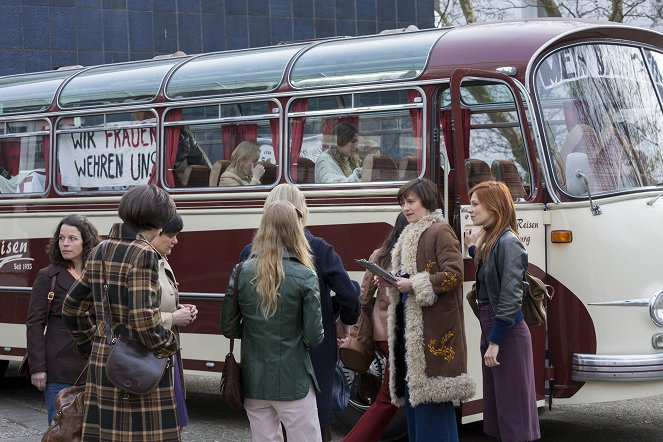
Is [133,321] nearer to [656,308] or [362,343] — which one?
[362,343]

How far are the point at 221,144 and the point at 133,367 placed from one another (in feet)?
15.6

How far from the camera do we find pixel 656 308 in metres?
8.01

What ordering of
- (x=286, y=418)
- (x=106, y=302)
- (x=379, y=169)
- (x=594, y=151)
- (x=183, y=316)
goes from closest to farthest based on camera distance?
1. (x=106, y=302)
2. (x=183, y=316)
3. (x=286, y=418)
4. (x=594, y=151)
5. (x=379, y=169)

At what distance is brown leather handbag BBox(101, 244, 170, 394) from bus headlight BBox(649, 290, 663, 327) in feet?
12.5

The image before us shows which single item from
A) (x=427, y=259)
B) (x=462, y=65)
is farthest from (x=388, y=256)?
(x=462, y=65)

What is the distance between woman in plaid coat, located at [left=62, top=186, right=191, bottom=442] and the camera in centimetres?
538

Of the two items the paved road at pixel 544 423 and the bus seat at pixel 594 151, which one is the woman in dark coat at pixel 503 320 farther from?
the paved road at pixel 544 423

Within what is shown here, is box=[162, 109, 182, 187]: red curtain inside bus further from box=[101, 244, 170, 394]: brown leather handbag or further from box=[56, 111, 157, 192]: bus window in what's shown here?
box=[101, 244, 170, 394]: brown leather handbag

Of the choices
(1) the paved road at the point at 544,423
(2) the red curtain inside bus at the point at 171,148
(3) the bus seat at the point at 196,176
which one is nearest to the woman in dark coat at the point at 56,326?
(1) the paved road at the point at 544,423

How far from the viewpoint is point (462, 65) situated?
27.9 ft

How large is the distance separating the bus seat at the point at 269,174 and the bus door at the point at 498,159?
1509 mm

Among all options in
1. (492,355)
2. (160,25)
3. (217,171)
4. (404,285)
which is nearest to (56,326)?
(404,285)

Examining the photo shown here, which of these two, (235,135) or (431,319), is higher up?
(235,135)

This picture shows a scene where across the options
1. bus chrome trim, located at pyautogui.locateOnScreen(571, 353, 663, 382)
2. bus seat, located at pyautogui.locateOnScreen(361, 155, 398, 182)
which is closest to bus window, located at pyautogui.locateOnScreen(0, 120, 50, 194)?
bus seat, located at pyautogui.locateOnScreen(361, 155, 398, 182)
